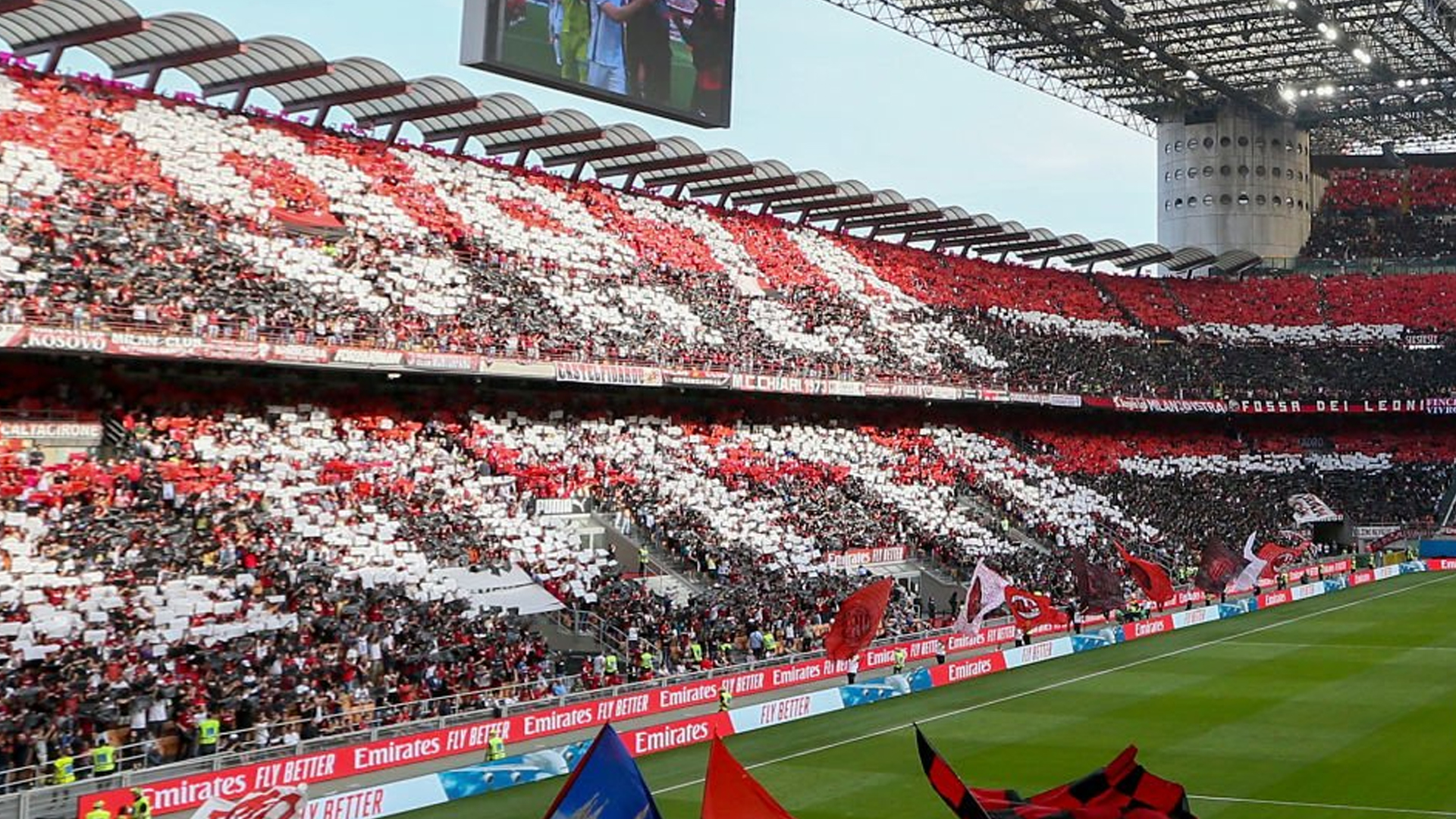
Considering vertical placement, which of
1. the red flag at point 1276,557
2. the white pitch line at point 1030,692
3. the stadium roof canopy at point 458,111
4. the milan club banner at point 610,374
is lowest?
the white pitch line at point 1030,692

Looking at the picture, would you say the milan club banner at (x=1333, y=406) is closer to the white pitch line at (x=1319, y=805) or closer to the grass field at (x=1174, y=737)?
the grass field at (x=1174, y=737)

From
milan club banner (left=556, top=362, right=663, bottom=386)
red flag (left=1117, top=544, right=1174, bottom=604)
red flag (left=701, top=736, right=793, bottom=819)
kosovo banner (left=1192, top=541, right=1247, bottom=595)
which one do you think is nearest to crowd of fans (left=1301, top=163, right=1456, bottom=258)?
kosovo banner (left=1192, top=541, right=1247, bottom=595)

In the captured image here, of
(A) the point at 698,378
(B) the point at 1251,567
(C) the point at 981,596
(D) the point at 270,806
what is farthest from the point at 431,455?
(B) the point at 1251,567

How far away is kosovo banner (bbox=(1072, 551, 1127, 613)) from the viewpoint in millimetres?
39000

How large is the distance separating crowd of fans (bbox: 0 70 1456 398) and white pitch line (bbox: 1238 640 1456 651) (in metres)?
17.8

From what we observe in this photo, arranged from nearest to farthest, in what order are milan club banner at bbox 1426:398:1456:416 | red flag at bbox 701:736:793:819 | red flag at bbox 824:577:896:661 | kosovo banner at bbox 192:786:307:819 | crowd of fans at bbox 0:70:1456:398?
red flag at bbox 701:736:793:819, kosovo banner at bbox 192:786:307:819, red flag at bbox 824:577:896:661, crowd of fans at bbox 0:70:1456:398, milan club banner at bbox 1426:398:1456:416

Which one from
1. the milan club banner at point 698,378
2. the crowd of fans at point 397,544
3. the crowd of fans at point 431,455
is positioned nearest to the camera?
the crowd of fans at point 397,544

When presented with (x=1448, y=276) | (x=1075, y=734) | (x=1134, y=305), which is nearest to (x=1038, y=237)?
(x=1134, y=305)

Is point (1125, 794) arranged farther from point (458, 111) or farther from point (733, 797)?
point (458, 111)

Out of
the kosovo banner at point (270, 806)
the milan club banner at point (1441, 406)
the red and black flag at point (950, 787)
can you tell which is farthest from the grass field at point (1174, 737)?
the milan club banner at point (1441, 406)

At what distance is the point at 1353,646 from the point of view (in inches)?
1464

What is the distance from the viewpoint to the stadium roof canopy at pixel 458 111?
1535 inches

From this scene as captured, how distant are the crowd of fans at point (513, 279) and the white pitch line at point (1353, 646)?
1785cm

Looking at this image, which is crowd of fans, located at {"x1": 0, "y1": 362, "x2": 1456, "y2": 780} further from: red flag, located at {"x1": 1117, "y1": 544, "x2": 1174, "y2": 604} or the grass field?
the grass field
